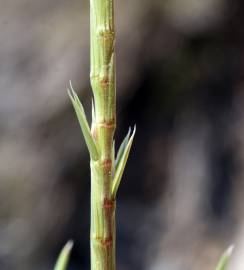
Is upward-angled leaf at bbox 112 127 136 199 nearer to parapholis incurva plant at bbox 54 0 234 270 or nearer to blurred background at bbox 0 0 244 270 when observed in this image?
parapholis incurva plant at bbox 54 0 234 270

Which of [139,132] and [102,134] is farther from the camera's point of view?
[139,132]

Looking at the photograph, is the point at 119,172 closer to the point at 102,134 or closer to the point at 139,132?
the point at 102,134

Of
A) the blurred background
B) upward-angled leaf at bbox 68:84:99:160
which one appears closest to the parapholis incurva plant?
upward-angled leaf at bbox 68:84:99:160

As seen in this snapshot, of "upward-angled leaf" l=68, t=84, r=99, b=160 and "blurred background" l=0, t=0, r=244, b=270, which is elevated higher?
"blurred background" l=0, t=0, r=244, b=270

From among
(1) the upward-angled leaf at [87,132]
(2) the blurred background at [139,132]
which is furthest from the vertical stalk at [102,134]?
(2) the blurred background at [139,132]

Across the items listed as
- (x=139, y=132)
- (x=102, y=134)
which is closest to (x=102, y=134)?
(x=102, y=134)
